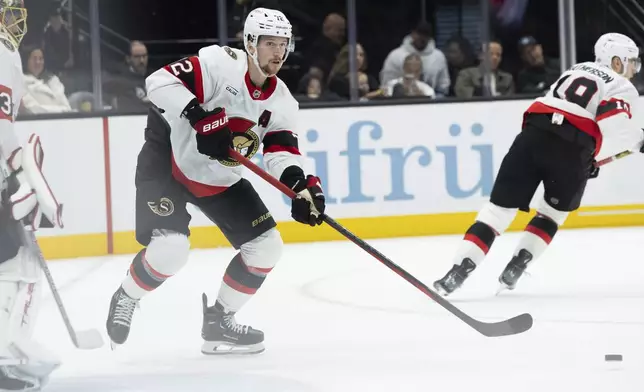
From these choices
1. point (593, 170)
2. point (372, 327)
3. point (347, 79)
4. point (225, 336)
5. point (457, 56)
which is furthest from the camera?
point (457, 56)

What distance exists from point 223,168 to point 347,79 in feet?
10.7

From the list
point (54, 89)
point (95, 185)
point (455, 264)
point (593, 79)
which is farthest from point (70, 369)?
point (54, 89)

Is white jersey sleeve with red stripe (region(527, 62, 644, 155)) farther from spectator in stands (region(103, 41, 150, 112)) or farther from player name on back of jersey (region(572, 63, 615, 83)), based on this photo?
spectator in stands (region(103, 41, 150, 112))

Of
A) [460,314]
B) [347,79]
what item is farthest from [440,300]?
[347,79]

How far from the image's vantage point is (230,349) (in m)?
3.46

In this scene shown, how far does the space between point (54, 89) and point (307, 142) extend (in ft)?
4.55

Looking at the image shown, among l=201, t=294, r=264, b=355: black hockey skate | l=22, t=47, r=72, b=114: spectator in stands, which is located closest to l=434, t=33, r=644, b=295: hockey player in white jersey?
l=201, t=294, r=264, b=355: black hockey skate

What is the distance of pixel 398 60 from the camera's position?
6746 millimetres

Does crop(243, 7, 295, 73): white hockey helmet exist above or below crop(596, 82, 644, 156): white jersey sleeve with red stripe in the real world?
above

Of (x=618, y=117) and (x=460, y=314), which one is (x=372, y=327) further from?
(x=618, y=117)

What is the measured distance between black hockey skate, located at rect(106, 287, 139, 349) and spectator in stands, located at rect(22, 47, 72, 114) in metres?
2.75

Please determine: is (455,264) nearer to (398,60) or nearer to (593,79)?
(593,79)

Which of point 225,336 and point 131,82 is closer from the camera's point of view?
point 225,336

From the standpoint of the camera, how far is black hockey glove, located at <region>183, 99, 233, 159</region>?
122 inches
